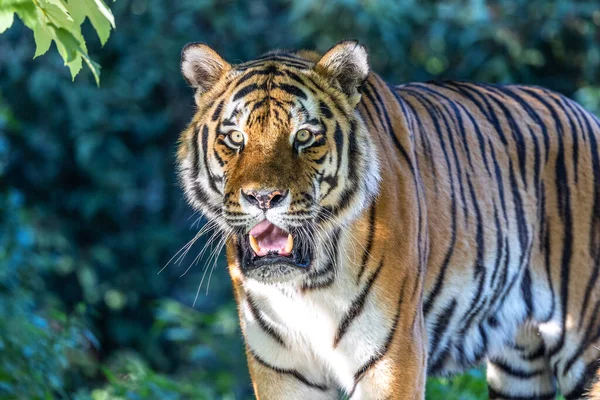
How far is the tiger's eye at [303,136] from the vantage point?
10.0 feet

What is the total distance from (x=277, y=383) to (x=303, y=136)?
2.71 feet

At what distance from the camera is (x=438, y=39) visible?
8.85 m

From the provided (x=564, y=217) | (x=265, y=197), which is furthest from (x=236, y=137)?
(x=564, y=217)

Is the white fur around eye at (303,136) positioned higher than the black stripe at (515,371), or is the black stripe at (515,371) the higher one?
the white fur around eye at (303,136)

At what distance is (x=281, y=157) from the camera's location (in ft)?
9.76

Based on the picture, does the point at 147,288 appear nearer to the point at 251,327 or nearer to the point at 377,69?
the point at 377,69

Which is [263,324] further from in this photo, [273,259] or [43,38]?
[43,38]

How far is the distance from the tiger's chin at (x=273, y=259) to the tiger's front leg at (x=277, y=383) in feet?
1.29

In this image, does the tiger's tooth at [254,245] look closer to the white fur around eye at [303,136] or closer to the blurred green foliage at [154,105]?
the white fur around eye at [303,136]

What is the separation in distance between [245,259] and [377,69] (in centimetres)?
611

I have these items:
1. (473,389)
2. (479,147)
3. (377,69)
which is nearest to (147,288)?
(377,69)

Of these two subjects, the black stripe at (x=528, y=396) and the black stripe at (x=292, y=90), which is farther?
the black stripe at (x=528, y=396)

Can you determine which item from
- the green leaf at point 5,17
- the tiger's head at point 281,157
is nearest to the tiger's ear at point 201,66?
the tiger's head at point 281,157

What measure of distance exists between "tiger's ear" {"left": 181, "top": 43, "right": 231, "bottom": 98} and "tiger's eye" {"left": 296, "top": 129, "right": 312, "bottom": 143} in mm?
404
